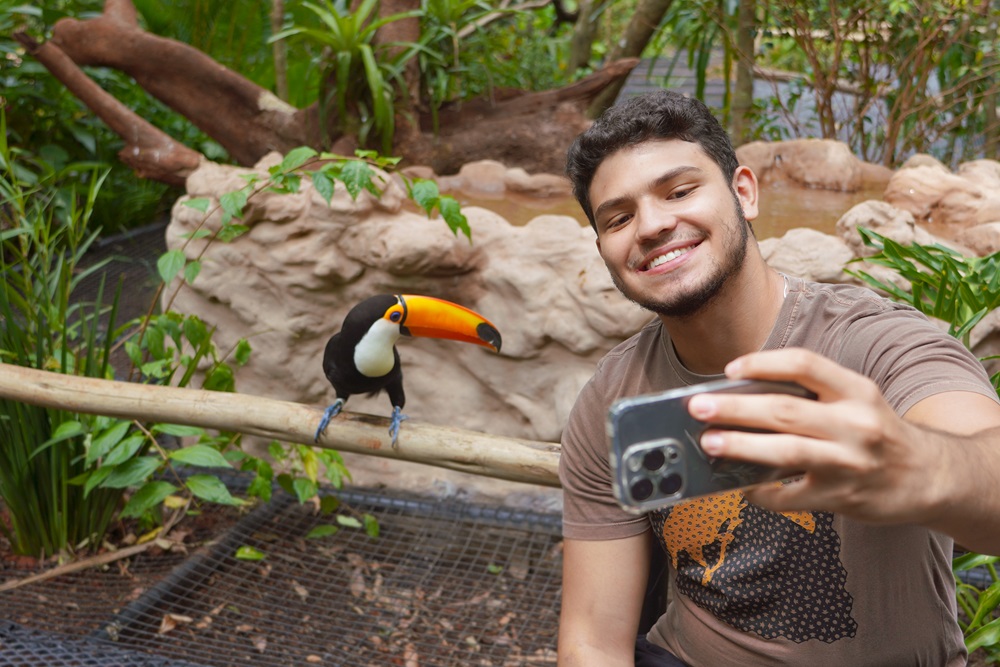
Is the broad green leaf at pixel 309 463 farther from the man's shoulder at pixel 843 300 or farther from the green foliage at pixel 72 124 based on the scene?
the green foliage at pixel 72 124

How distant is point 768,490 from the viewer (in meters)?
0.71

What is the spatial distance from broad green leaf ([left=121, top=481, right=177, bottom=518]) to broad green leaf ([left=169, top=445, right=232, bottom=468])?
161 mm

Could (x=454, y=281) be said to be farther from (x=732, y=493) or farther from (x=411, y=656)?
(x=732, y=493)

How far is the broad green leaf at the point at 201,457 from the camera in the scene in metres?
2.25

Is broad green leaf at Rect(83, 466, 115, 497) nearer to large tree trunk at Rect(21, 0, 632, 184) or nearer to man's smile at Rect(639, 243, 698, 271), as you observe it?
man's smile at Rect(639, 243, 698, 271)

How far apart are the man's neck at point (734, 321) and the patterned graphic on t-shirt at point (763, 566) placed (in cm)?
20

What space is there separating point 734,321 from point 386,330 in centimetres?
117

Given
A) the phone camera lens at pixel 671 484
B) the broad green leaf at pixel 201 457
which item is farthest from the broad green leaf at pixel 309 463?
the phone camera lens at pixel 671 484

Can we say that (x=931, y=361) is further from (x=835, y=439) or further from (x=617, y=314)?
(x=617, y=314)

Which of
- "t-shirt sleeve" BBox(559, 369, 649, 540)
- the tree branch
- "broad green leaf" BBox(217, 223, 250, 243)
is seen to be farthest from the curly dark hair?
the tree branch

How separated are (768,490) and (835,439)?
0.10 metres

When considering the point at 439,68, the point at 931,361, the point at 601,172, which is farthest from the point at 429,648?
the point at 439,68

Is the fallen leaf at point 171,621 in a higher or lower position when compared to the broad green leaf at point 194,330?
lower

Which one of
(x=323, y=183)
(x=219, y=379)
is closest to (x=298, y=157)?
(x=323, y=183)
